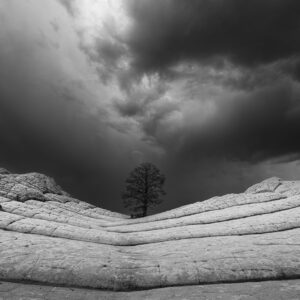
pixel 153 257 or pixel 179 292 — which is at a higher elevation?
pixel 153 257

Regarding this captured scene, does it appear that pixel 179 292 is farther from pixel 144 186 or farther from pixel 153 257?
pixel 144 186

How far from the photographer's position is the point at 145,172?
73.1 m

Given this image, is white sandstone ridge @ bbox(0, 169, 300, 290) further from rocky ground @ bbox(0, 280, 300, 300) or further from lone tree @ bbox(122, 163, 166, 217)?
lone tree @ bbox(122, 163, 166, 217)

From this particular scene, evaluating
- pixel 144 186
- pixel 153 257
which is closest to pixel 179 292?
pixel 153 257

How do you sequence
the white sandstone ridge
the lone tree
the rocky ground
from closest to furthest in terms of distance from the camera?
the rocky ground
the white sandstone ridge
the lone tree

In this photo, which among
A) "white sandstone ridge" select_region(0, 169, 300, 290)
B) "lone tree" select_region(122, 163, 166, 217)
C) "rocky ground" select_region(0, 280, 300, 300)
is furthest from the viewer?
"lone tree" select_region(122, 163, 166, 217)

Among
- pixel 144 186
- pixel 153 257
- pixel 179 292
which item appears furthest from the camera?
pixel 144 186

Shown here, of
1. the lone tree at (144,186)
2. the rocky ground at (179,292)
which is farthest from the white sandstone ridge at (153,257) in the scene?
the lone tree at (144,186)

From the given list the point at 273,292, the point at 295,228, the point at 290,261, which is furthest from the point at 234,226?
the point at 273,292

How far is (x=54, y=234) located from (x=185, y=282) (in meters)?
16.9

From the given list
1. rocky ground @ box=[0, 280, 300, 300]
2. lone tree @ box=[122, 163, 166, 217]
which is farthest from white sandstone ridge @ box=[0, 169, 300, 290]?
lone tree @ box=[122, 163, 166, 217]

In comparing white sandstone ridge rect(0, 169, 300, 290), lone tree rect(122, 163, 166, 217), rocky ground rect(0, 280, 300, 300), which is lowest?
rocky ground rect(0, 280, 300, 300)

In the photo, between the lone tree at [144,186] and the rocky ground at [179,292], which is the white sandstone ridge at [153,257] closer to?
the rocky ground at [179,292]

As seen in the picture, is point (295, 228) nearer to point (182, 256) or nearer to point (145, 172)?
point (182, 256)
